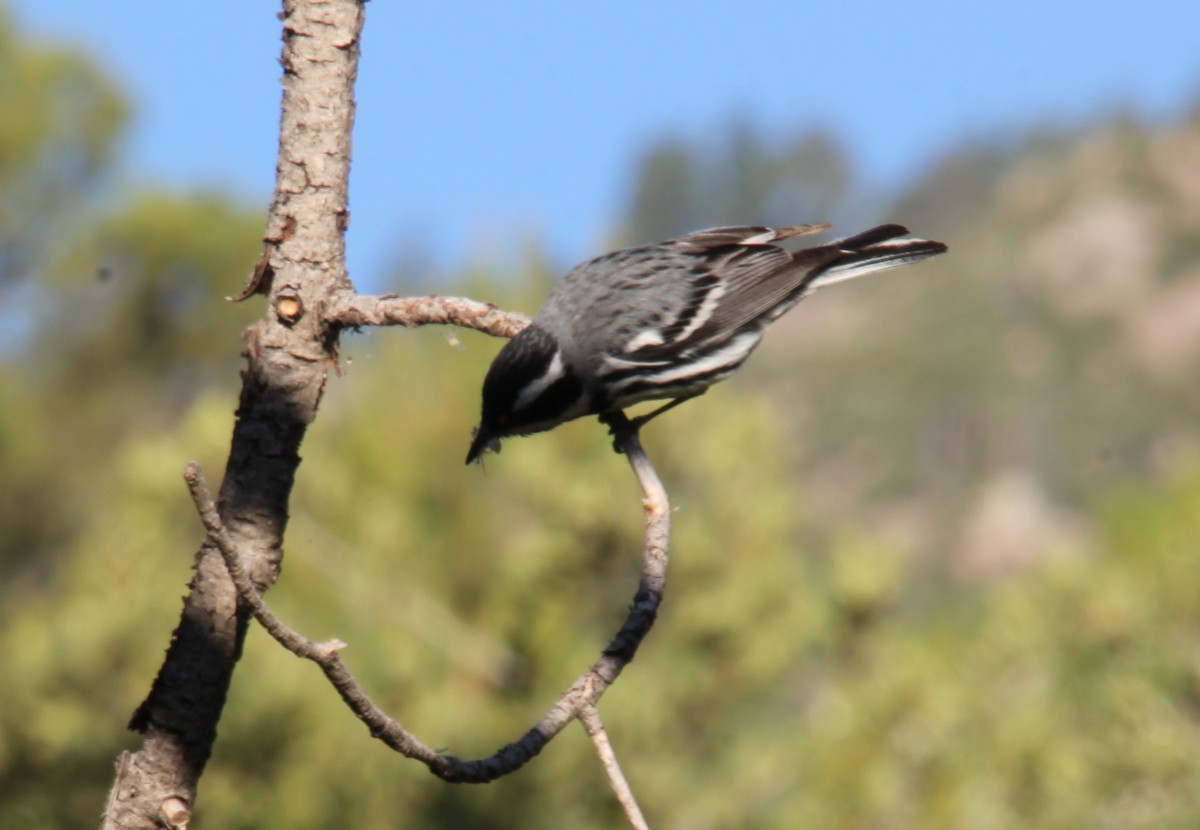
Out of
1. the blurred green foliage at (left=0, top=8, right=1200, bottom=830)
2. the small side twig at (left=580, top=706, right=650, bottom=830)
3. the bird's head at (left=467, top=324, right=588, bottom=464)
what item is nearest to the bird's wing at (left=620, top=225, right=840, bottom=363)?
the bird's head at (left=467, top=324, right=588, bottom=464)

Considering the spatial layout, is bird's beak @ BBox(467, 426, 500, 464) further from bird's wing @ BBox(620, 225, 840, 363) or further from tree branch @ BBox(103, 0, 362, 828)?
tree branch @ BBox(103, 0, 362, 828)

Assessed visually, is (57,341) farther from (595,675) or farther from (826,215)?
(826,215)

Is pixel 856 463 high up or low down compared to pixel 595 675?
down

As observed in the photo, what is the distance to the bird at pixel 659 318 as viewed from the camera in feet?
11.7

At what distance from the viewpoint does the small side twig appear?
2.31 meters

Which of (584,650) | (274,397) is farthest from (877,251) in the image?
(584,650)

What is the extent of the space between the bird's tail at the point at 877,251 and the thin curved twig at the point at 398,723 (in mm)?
1607

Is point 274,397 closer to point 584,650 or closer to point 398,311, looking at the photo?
point 398,311

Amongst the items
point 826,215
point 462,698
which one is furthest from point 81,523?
point 826,215

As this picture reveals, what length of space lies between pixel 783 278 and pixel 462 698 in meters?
4.71

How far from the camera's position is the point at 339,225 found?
2.71m

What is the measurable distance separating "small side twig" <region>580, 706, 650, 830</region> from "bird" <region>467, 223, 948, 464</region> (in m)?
1.04

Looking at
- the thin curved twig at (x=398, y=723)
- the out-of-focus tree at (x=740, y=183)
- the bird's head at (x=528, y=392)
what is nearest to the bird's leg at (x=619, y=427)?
the bird's head at (x=528, y=392)

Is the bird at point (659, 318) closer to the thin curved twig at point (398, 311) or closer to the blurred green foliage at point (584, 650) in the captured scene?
the blurred green foliage at point (584, 650)
